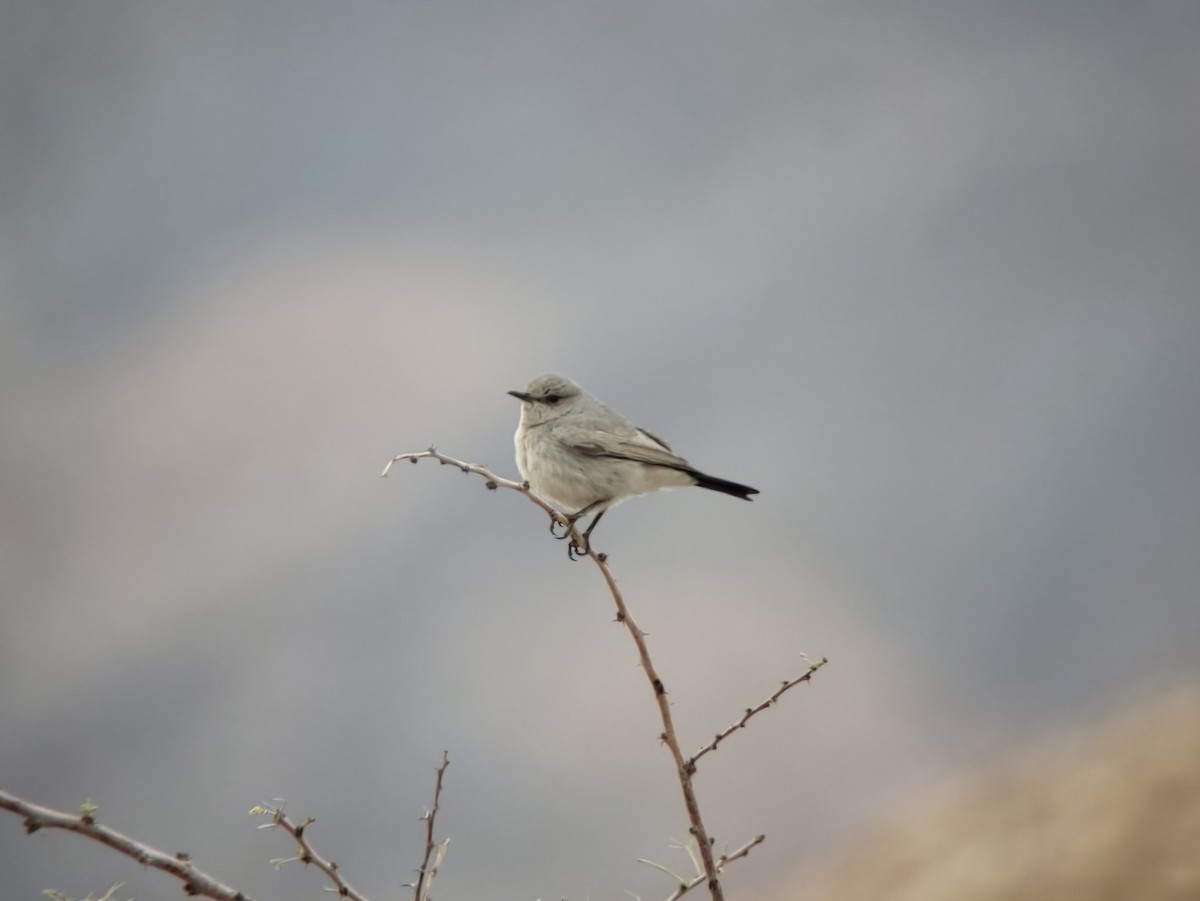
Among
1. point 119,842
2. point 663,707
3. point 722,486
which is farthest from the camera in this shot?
point 722,486

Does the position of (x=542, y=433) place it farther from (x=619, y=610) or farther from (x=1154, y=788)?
(x=1154, y=788)

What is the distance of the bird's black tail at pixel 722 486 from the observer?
3.64 m

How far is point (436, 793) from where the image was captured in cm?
199

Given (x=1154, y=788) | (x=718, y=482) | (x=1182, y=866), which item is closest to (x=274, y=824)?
(x=718, y=482)

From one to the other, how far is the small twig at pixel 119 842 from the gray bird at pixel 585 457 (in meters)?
2.25

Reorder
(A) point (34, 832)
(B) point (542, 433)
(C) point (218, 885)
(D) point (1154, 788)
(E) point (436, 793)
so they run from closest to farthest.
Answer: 1. (A) point (34, 832)
2. (C) point (218, 885)
3. (E) point (436, 793)
4. (B) point (542, 433)
5. (D) point (1154, 788)

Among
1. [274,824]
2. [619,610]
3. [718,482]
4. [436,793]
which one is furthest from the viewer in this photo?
[718,482]

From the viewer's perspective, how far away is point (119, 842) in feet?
4.90

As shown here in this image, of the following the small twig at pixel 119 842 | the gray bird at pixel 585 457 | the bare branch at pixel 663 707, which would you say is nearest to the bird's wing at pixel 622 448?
the gray bird at pixel 585 457

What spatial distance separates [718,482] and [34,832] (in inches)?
105

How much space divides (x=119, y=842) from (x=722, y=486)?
2573mm

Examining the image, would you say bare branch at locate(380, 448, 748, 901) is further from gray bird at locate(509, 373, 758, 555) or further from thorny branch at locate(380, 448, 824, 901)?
gray bird at locate(509, 373, 758, 555)

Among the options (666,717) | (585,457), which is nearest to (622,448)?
(585,457)

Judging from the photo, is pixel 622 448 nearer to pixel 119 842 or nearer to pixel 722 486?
pixel 722 486
